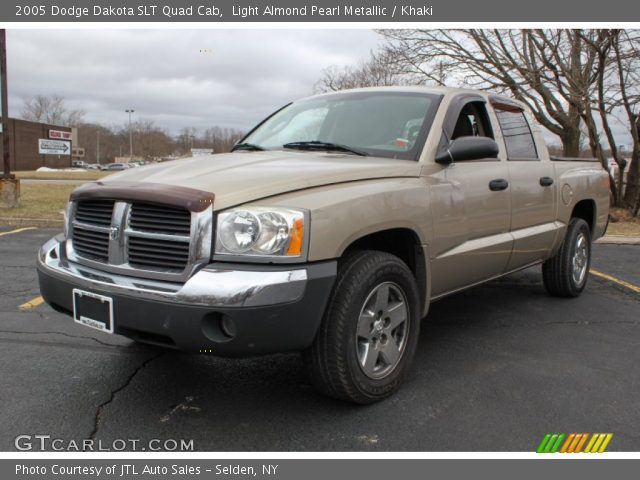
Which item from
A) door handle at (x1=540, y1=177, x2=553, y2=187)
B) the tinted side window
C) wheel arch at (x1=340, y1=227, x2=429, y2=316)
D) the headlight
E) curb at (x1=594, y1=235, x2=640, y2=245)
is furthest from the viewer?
curb at (x1=594, y1=235, x2=640, y2=245)

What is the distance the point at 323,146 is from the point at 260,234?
1339 mm

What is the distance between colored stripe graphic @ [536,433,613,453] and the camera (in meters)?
2.65

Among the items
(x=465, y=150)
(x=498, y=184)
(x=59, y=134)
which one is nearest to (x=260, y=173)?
(x=465, y=150)

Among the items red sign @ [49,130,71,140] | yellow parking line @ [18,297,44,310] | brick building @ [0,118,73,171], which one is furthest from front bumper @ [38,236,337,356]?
red sign @ [49,130,71,140]

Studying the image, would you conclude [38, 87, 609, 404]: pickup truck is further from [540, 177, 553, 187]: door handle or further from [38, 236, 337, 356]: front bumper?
[540, 177, 553, 187]: door handle

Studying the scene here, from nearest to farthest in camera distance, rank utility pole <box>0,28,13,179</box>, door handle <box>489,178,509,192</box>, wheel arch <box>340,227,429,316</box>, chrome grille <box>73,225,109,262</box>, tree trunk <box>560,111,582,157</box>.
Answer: chrome grille <box>73,225,109,262</box> < wheel arch <box>340,227,429,316</box> < door handle <box>489,178,509,192</box> < utility pole <box>0,28,13,179</box> < tree trunk <box>560,111,582,157</box>

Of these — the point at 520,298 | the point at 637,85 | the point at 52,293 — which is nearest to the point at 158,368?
the point at 52,293

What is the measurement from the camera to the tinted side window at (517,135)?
447cm

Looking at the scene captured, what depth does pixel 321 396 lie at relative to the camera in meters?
3.15

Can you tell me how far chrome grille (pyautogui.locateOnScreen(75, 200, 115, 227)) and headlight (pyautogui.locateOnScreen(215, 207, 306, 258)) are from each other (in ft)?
2.40

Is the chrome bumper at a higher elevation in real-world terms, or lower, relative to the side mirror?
lower

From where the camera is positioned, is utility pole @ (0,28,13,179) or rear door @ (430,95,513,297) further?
utility pole @ (0,28,13,179)

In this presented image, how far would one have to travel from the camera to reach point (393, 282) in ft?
10.0

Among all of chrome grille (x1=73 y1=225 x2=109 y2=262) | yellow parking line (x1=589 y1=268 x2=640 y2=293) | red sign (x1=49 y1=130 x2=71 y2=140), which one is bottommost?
yellow parking line (x1=589 y1=268 x2=640 y2=293)
